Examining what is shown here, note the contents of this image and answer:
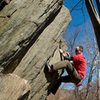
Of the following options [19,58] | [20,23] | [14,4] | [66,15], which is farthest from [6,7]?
[66,15]

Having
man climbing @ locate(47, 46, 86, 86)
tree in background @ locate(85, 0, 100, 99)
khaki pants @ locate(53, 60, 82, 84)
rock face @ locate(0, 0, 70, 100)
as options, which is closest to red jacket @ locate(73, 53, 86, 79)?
man climbing @ locate(47, 46, 86, 86)

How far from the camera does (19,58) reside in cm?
1046

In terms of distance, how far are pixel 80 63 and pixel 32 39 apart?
291 cm

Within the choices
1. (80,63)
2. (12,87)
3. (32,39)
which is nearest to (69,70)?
(80,63)

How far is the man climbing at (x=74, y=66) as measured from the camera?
11.9 m

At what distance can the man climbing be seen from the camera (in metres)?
11.9

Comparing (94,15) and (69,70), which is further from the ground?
(94,15)

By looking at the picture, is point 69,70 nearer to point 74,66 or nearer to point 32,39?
point 74,66

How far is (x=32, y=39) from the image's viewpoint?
10406mm

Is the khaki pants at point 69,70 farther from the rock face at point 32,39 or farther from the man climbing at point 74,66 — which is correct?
the rock face at point 32,39

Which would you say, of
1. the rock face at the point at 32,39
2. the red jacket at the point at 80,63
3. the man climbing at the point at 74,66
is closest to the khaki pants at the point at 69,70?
the man climbing at the point at 74,66

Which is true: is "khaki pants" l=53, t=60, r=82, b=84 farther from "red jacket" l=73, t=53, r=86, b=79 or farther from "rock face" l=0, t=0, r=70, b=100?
"rock face" l=0, t=0, r=70, b=100

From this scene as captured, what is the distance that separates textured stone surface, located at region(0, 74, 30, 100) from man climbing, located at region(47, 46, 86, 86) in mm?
1953

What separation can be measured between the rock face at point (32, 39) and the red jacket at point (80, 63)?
82 centimetres
